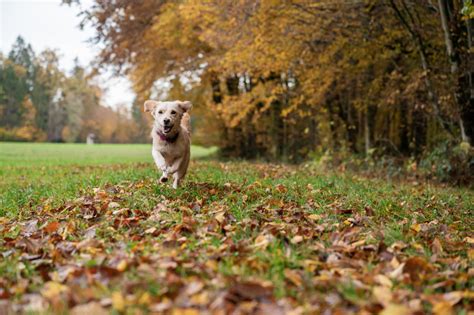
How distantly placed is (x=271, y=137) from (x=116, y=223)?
1779 cm

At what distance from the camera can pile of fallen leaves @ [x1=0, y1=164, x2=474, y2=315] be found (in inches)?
107

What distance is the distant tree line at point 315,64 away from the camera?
12.4 meters

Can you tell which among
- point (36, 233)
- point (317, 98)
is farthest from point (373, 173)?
point (36, 233)

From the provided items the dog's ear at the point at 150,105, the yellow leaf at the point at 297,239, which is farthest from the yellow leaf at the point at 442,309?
the dog's ear at the point at 150,105

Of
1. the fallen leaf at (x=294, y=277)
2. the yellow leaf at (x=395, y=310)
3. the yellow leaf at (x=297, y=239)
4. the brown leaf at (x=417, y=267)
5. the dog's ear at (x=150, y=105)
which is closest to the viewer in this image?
the yellow leaf at (x=395, y=310)

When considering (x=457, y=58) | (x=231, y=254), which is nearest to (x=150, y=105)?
(x=231, y=254)

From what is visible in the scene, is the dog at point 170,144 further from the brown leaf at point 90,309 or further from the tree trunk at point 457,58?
the tree trunk at point 457,58

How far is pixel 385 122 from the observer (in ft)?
58.2

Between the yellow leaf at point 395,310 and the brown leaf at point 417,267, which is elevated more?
the yellow leaf at point 395,310

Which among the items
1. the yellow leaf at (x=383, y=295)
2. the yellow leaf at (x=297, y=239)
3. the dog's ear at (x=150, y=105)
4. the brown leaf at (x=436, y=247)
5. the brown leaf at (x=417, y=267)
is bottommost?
the brown leaf at (x=436, y=247)

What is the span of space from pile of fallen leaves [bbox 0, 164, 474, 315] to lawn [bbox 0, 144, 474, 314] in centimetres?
1

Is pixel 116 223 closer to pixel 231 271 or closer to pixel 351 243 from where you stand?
pixel 231 271

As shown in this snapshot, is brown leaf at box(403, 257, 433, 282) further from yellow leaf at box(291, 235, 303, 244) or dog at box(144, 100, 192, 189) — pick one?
dog at box(144, 100, 192, 189)

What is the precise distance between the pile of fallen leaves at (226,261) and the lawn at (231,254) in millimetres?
11
